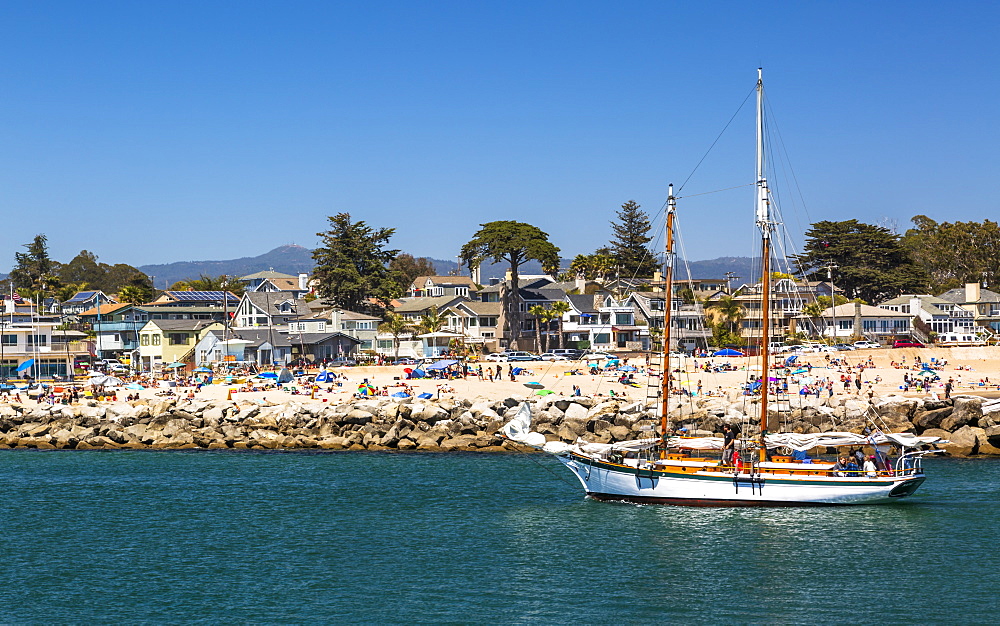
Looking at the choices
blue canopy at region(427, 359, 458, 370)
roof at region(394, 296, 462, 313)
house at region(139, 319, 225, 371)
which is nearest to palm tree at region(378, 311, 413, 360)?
roof at region(394, 296, 462, 313)

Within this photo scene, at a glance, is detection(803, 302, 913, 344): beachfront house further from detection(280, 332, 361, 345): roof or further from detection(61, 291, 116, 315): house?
detection(61, 291, 116, 315): house

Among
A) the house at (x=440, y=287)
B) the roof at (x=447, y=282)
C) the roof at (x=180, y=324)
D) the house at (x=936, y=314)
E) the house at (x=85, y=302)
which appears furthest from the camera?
the roof at (x=447, y=282)

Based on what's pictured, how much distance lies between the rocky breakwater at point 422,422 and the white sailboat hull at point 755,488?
11.9m

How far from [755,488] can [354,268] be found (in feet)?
285

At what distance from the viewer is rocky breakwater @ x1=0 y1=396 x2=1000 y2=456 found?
55.2 m

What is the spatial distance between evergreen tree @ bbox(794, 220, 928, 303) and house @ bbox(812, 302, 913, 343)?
60.9ft

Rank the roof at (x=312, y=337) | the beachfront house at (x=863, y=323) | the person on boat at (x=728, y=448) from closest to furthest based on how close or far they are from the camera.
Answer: the person on boat at (x=728, y=448) < the roof at (x=312, y=337) < the beachfront house at (x=863, y=323)

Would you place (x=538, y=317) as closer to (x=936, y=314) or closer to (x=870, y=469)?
(x=936, y=314)

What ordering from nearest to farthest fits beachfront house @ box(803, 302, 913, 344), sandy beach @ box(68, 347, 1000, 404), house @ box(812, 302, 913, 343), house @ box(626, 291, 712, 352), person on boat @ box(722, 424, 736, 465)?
person on boat @ box(722, 424, 736, 465) → sandy beach @ box(68, 347, 1000, 404) → house @ box(626, 291, 712, 352) → beachfront house @ box(803, 302, 913, 344) → house @ box(812, 302, 913, 343)

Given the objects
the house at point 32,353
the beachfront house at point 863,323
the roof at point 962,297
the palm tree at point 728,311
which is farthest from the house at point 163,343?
the roof at point 962,297

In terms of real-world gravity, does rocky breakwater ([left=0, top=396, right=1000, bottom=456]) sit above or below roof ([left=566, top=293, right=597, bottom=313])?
below

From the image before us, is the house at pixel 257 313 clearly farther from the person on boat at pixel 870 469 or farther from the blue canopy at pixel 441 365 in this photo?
the person on boat at pixel 870 469

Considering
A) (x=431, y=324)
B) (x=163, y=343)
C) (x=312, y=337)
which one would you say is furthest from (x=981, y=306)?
(x=163, y=343)

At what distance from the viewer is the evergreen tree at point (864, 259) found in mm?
131875
